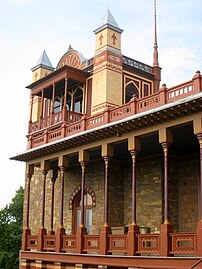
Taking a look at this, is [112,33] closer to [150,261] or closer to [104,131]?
[104,131]

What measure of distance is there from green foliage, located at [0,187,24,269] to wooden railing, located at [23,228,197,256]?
9572mm

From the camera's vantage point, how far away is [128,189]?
73.6 ft

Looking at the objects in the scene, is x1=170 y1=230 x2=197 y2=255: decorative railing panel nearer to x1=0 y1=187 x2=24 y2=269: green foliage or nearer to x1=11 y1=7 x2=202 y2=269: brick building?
x1=11 y1=7 x2=202 y2=269: brick building

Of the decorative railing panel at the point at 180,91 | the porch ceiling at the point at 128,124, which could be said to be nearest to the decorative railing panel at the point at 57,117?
the porch ceiling at the point at 128,124

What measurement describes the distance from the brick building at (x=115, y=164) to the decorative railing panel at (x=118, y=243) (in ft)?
0.14

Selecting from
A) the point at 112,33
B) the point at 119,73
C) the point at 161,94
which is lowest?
the point at 161,94

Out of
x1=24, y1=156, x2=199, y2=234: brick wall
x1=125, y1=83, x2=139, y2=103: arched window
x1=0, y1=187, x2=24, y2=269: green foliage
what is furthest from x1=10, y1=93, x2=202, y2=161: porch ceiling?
x1=0, y1=187, x2=24, y2=269: green foliage

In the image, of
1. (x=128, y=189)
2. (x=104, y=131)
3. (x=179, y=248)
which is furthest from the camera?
(x=128, y=189)

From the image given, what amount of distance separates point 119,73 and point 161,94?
8752 millimetres

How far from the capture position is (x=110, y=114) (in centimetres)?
1938

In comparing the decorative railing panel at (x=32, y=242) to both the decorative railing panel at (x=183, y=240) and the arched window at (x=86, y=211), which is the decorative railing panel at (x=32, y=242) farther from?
the decorative railing panel at (x=183, y=240)

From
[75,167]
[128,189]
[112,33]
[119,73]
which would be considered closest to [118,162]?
[128,189]

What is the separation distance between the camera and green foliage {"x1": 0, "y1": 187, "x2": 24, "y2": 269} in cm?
3222

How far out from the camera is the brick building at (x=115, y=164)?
15977 mm
